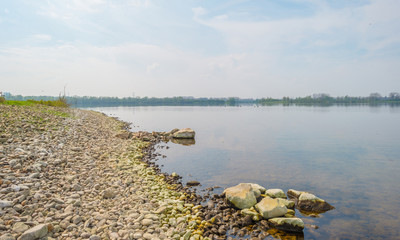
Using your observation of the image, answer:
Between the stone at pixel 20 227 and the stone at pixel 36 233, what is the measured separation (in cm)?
22

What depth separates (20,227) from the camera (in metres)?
5.51

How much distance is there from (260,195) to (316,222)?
2.47 meters

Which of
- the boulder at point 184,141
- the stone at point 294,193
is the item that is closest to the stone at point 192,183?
the stone at point 294,193

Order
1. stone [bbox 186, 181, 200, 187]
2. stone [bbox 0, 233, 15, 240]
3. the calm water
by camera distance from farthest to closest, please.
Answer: stone [bbox 186, 181, 200, 187]
the calm water
stone [bbox 0, 233, 15, 240]

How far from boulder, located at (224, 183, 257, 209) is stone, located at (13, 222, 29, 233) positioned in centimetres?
699

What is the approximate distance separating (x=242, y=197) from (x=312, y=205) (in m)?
3.23

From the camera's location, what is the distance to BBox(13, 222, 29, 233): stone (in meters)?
5.42

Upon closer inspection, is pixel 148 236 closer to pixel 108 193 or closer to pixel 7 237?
pixel 108 193

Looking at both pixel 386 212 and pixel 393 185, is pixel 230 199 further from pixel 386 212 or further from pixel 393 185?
pixel 393 185

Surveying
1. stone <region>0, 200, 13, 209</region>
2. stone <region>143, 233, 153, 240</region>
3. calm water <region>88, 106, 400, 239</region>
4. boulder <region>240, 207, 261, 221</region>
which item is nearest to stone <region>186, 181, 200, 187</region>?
calm water <region>88, 106, 400, 239</region>

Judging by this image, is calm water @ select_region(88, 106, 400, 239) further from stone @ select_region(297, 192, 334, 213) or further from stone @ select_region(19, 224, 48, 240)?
stone @ select_region(19, 224, 48, 240)

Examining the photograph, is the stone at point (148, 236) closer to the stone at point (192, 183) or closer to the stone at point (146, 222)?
the stone at point (146, 222)

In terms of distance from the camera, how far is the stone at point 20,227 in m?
5.42

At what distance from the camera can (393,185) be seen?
13.0 metres
